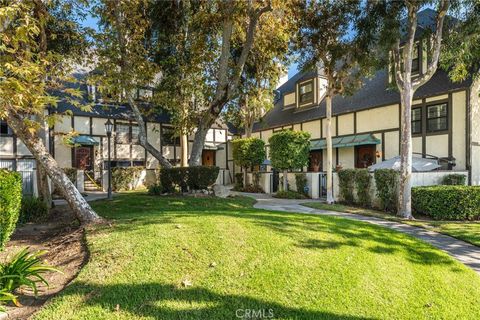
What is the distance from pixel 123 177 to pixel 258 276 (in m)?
17.5

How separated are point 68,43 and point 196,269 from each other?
10138mm

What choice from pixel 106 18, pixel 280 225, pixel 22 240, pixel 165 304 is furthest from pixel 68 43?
pixel 165 304

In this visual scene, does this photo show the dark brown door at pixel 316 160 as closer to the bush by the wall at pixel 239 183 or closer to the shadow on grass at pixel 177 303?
the bush by the wall at pixel 239 183

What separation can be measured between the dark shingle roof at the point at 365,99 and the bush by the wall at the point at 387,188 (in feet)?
14.9

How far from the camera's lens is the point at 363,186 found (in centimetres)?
1234

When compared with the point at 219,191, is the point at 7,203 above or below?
above

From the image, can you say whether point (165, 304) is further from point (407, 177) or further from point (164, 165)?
point (164, 165)

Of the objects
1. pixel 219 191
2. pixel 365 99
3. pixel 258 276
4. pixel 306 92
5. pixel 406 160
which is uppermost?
pixel 306 92

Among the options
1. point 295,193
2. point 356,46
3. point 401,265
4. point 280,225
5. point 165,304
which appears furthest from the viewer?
point 295,193

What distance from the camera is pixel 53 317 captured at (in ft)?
10.8

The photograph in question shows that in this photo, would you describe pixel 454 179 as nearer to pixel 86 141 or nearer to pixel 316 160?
pixel 316 160
